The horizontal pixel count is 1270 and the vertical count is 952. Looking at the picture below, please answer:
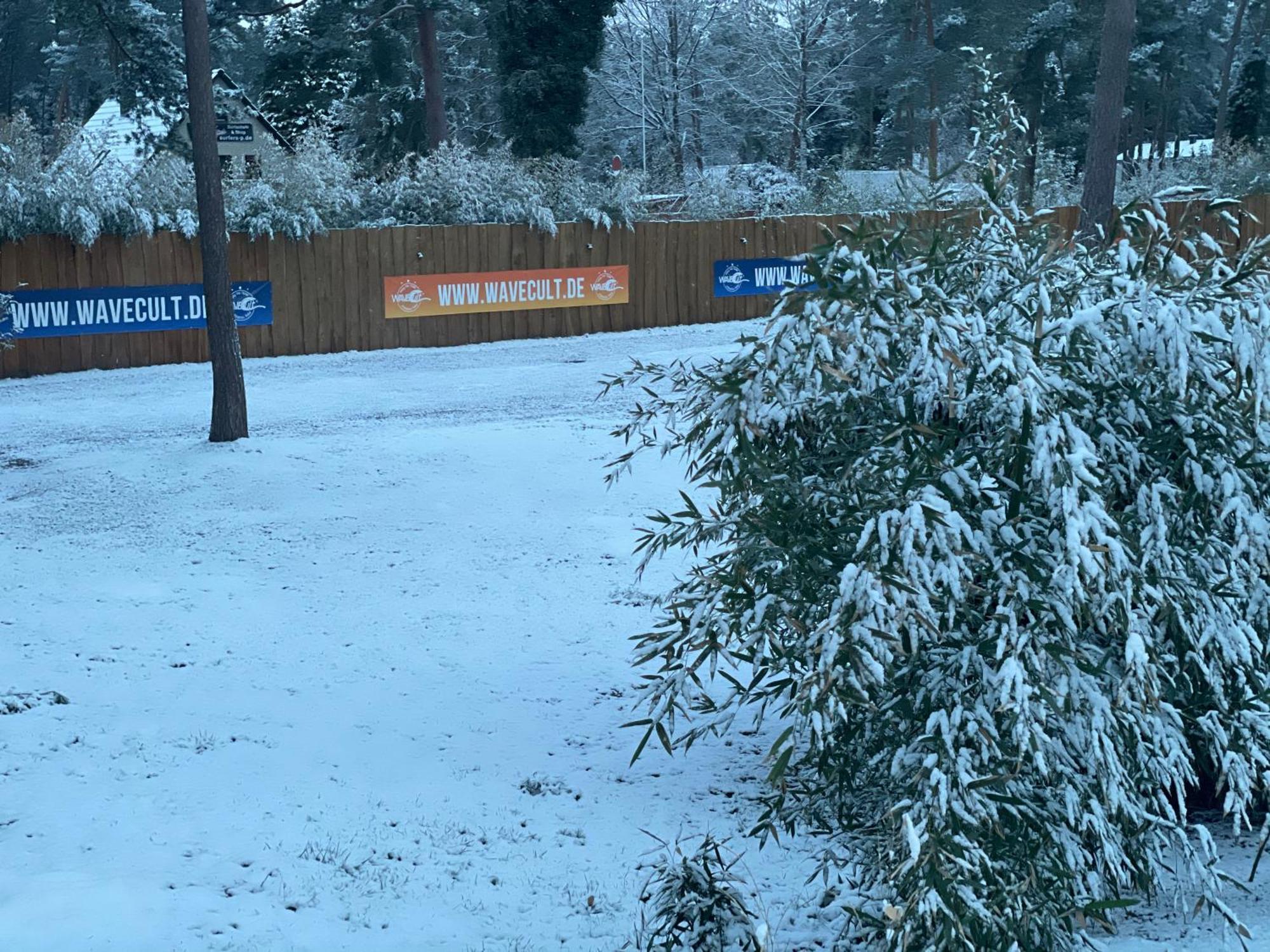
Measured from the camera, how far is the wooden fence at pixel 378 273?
18.0m

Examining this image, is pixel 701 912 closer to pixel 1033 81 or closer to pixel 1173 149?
pixel 1033 81

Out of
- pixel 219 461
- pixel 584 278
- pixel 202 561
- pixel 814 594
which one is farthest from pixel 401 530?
pixel 584 278

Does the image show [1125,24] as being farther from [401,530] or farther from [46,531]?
[46,531]

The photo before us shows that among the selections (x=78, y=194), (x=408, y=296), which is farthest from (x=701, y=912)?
(x=408, y=296)

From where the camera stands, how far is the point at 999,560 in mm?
4375

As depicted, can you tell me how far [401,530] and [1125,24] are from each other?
1378 centimetres

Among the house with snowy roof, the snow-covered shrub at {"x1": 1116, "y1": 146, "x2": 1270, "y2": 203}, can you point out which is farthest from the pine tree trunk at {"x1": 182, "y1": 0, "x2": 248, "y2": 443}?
the snow-covered shrub at {"x1": 1116, "y1": 146, "x2": 1270, "y2": 203}

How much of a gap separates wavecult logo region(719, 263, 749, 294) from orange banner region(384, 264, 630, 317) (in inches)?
77.6

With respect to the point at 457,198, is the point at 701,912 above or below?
below

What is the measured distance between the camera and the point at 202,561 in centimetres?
975

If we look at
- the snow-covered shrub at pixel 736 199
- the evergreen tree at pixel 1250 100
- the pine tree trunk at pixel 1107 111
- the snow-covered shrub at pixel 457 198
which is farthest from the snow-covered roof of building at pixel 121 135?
the evergreen tree at pixel 1250 100

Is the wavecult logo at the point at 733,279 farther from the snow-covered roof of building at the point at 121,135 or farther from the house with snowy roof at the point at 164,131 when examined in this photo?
the snow-covered roof of building at the point at 121,135

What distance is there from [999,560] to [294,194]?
674 inches

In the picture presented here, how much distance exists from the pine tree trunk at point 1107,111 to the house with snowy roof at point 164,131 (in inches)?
519
